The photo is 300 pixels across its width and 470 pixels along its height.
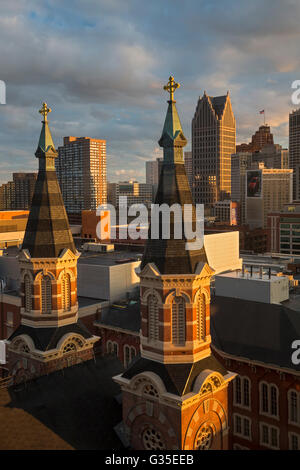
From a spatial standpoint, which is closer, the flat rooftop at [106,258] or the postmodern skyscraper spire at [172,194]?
the postmodern skyscraper spire at [172,194]

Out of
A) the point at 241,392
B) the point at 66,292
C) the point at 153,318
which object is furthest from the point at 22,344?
the point at 241,392

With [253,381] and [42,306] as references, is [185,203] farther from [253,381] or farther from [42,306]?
[253,381]

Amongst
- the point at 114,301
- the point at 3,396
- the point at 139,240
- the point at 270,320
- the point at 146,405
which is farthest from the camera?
the point at 139,240

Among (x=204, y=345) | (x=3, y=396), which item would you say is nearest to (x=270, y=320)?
(x=204, y=345)

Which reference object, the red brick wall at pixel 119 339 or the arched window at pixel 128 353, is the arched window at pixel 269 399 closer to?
the red brick wall at pixel 119 339

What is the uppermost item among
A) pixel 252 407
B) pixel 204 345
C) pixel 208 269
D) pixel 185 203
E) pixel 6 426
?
pixel 185 203

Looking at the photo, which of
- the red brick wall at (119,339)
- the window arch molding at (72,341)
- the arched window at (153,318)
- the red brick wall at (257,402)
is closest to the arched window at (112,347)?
the red brick wall at (119,339)

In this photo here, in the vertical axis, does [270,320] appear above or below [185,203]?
below

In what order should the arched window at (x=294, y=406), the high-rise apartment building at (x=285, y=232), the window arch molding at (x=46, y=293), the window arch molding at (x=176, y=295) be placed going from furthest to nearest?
1. the high-rise apartment building at (x=285, y=232)
2. the arched window at (x=294, y=406)
3. the window arch molding at (x=46, y=293)
4. the window arch molding at (x=176, y=295)
